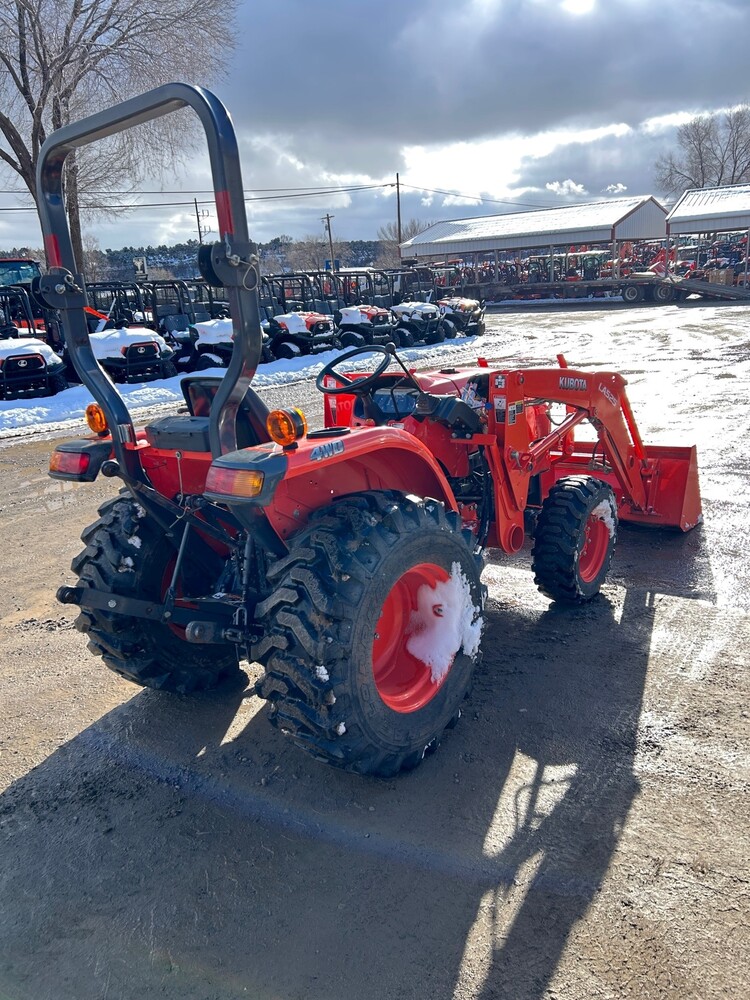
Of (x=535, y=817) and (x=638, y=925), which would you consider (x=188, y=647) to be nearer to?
(x=535, y=817)

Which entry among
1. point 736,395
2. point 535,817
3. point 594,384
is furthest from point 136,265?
point 535,817

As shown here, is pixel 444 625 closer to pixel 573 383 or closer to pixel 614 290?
pixel 573 383

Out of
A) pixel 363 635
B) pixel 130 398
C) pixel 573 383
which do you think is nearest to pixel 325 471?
pixel 363 635

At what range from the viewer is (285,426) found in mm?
2576

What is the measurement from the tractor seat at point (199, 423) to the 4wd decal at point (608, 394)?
2539 mm

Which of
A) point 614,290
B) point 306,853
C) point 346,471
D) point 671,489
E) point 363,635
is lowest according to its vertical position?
point 306,853

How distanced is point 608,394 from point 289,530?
110 inches

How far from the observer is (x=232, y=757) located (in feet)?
10.9

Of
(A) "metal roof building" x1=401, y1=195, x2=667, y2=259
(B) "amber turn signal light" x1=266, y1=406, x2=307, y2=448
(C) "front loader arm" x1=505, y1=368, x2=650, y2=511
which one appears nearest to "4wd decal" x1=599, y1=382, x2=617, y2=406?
(C) "front loader arm" x1=505, y1=368, x2=650, y2=511

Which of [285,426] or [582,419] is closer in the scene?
[285,426]

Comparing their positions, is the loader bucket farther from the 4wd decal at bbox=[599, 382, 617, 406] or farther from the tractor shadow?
the tractor shadow

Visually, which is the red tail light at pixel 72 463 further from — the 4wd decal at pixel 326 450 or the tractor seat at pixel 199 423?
the 4wd decal at pixel 326 450

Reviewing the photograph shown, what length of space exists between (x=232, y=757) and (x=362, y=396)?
1.88 m

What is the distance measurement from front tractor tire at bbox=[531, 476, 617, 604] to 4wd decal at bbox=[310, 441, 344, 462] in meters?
1.94
